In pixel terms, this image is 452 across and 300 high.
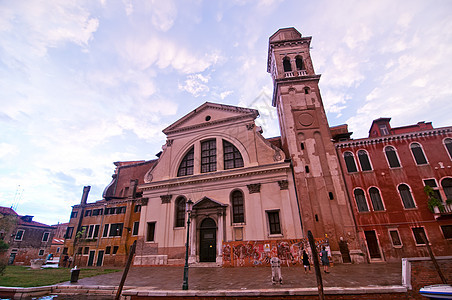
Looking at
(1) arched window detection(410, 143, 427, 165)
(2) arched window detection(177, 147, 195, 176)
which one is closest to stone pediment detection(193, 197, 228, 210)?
(2) arched window detection(177, 147, 195, 176)

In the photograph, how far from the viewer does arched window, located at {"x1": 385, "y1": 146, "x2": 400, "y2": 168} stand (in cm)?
1667

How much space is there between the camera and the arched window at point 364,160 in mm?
Answer: 17091

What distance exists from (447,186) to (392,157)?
3.67m

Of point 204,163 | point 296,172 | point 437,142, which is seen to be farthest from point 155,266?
point 437,142

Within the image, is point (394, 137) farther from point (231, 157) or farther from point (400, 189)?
point (231, 157)

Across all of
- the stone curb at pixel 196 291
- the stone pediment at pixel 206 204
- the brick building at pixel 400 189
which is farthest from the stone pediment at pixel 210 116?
the stone curb at pixel 196 291

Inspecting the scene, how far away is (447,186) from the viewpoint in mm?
15320

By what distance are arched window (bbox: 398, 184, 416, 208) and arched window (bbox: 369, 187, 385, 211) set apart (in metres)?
1.41

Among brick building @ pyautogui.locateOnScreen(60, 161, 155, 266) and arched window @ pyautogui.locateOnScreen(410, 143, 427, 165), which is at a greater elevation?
arched window @ pyautogui.locateOnScreen(410, 143, 427, 165)

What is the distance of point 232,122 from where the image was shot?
72.0 ft

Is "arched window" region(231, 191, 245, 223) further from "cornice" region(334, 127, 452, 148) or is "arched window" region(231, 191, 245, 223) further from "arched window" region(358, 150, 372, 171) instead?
"arched window" region(358, 150, 372, 171)

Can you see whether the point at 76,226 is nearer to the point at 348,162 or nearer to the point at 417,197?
the point at 348,162

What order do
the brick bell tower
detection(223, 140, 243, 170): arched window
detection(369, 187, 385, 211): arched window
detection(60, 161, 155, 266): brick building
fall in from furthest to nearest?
1. detection(60, 161, 155, 266): brick building
2. detection(223, 140, 243, 170): arched window
3. detection(369, 187, 385, 211): arched window
4. the brick bell tower

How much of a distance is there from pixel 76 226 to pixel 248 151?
78.6ft
